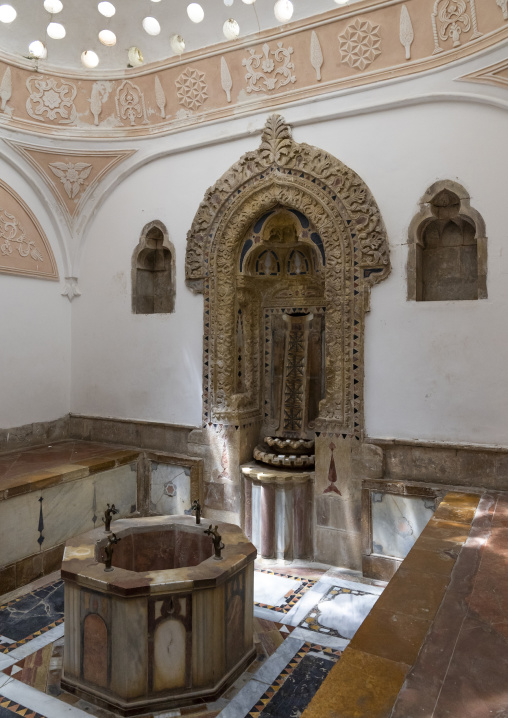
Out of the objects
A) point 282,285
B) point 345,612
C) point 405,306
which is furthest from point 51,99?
point 345,612

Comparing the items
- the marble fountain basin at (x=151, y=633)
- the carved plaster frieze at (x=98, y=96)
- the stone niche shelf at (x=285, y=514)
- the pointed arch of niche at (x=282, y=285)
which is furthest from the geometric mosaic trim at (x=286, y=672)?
the carved plaster frieze at (x=98, y=96)

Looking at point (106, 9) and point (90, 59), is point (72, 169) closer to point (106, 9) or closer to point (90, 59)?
point (90, 59)

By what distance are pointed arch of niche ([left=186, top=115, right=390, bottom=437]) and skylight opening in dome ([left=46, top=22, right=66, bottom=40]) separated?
2.22 meters

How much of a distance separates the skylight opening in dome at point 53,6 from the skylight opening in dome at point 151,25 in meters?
0.85

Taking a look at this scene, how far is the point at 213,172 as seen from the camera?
5590 millimetres

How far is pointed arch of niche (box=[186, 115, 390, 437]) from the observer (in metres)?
4.83

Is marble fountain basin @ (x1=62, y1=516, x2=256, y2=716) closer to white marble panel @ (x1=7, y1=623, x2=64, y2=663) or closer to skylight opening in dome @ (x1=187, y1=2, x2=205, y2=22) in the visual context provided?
white marble panel @ (x1=7, y1=623, x2=64, y2=663)

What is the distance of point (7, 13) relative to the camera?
5.17m

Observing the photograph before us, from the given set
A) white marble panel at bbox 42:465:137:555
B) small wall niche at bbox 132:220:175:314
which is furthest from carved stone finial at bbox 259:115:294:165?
white marble panel at bbox 42:465:137:555

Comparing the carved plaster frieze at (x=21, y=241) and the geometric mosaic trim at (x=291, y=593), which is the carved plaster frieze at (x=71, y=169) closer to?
Answer: the carved plaster frieze at (x=21, y=241)

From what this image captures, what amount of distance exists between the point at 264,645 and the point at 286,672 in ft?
1.10

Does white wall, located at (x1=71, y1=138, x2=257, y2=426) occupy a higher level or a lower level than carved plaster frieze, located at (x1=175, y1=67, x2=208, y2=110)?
lower

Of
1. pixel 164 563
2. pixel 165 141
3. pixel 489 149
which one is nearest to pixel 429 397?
pixel 489 149

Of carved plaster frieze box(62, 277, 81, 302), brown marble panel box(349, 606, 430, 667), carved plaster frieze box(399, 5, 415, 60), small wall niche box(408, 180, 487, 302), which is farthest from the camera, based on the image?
carved plaster frieze box(62, 277, 81, 302)
